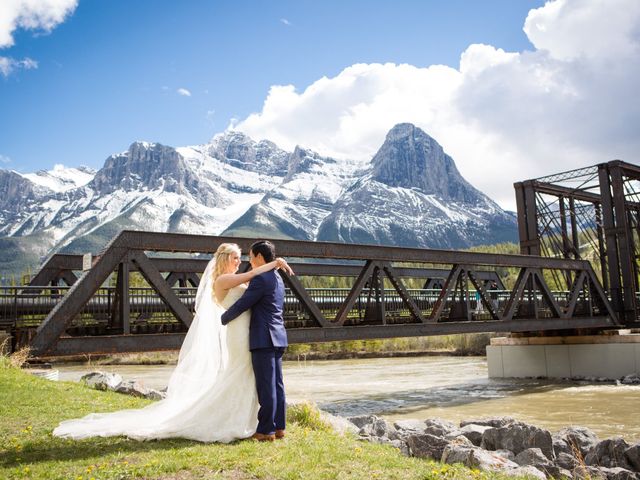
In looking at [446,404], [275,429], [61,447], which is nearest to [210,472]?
[275,429]

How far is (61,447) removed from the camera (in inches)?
255

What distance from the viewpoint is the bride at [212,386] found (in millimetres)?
6773

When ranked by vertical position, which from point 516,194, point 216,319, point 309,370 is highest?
point 516,194

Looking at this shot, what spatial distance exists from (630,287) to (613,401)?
1260 cm

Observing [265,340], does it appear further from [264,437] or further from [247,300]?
[264,437]

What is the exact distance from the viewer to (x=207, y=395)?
269 inches

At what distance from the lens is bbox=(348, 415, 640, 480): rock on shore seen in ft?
25.0

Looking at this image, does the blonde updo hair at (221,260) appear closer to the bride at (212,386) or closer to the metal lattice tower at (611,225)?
the bride at (212,386)

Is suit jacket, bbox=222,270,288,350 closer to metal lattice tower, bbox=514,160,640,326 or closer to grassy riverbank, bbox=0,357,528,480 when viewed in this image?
grassy riverbank, bbox=0,357,528,480

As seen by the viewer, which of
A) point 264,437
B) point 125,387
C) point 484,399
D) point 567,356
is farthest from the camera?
point 567,356

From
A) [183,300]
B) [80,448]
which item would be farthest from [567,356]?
[80,448]

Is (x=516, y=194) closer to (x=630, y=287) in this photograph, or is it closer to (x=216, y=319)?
(x=630, y=287)

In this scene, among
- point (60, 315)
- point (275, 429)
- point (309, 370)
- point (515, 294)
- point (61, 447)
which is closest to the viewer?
point (61, 447)

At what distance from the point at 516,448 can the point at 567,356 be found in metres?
21.7
